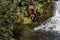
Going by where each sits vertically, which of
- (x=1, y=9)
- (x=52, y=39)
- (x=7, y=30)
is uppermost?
(x=1, y=9)

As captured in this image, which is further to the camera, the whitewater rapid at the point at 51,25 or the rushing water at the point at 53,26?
the whitewater rapid at the point at 51,25

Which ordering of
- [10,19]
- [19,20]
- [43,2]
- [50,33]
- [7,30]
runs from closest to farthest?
[7,30]
[10,19]
[50,33]
[19,20]
[43,2]

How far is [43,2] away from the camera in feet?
40.3

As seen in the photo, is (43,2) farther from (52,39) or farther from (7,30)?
(7,30)

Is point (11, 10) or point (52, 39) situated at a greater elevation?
point (11, 10)

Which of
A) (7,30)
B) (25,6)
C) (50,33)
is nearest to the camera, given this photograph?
(7,30)

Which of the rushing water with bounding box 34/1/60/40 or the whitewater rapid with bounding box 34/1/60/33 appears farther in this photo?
the whitewater rapid with bounding box 34/1/60/33

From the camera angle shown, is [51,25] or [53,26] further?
[51,25]

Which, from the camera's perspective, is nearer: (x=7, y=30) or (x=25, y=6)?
(x=7, y=30)

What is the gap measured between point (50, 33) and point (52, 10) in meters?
3.69

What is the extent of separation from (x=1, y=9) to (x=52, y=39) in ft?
7.42

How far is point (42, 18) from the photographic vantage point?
10945 mm

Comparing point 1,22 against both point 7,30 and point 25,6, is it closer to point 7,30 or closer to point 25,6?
point 7,30

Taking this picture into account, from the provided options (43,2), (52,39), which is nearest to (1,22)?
(52,39)
